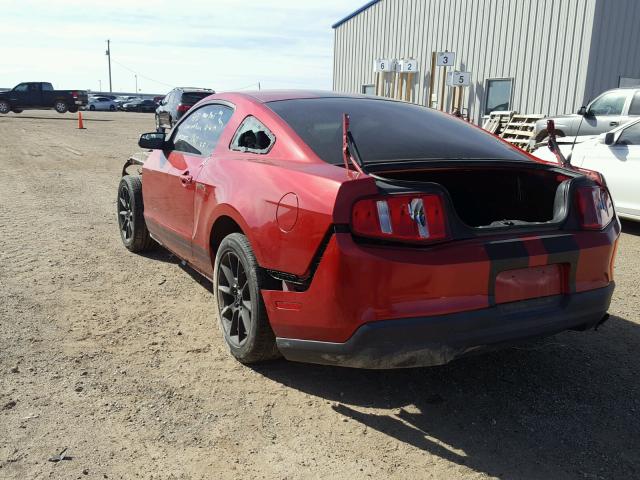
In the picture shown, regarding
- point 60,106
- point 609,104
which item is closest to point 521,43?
point 609,104

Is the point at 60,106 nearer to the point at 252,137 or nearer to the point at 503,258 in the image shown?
the point at 252,137

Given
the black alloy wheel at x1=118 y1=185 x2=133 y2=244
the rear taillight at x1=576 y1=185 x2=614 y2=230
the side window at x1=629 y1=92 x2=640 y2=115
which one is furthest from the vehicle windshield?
the rear taillight at x1=576 y1=185 x2=614 y2=230

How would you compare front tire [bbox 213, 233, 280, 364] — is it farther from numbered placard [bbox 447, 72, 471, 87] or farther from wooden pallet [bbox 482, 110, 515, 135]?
numbered placard [bbox 447, 72, 471, 87]

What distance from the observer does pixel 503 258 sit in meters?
2.54

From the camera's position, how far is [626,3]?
47.2 feet

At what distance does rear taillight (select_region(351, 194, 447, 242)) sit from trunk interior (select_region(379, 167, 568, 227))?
69cm

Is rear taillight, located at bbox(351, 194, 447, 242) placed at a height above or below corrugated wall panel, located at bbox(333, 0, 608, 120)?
below

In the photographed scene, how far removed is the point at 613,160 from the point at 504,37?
34.1ft

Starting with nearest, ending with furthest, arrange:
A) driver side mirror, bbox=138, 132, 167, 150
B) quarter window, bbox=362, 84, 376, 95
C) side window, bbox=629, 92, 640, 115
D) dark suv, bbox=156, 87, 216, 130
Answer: driver side mirror, bbox=138, 132, 167, 150, side window, bbox=629, 92, 640, 115, dark suv, bbox=156, 87, 216, 130, quarter window, bbox=362, 84, 376, 95

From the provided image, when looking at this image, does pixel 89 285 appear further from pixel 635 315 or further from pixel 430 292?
pixel 635 315

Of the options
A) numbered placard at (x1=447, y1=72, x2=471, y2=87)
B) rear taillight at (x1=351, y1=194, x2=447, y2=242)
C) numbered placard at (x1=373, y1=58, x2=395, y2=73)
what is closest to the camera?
rear taillight at (x1=351, y1=194, x2=447, y2=242)

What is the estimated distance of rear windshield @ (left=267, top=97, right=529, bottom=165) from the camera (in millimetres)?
3033

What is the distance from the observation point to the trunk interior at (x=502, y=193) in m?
3.20

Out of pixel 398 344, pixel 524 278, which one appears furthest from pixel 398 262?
pixel 524 278
